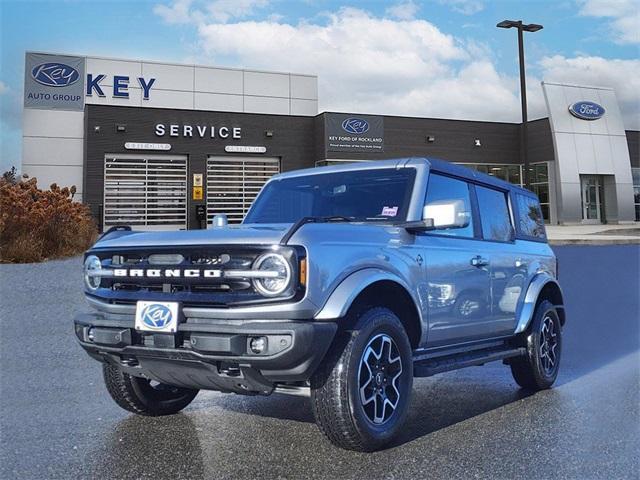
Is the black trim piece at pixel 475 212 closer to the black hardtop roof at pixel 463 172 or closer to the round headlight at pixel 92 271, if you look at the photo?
the black hardtop roof at pixel 463 172

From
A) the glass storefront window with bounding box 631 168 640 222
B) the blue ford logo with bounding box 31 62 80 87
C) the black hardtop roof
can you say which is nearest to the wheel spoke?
the black hardtop roof

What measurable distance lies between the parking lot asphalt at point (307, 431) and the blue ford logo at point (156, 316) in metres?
0.82

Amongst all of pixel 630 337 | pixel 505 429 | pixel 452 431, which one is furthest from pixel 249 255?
pixel 630 337

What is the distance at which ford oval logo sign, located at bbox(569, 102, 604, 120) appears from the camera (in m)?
33.2

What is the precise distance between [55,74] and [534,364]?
29.4 metres

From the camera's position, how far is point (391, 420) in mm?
3699

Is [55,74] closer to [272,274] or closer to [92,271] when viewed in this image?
[92,271]

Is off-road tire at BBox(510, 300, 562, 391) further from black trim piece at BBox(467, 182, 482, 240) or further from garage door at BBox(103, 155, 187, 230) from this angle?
garage door at BBox(103, 155, 187, 230)

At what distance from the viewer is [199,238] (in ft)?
11.5

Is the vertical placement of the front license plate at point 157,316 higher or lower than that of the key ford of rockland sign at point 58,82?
lower

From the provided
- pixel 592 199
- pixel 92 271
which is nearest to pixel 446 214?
pixel 92 271

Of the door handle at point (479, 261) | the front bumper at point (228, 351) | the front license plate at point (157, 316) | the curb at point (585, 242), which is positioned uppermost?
the curb at point (585, 242)

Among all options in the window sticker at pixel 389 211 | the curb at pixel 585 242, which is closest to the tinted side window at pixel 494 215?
the window sticker at pixel 389 211

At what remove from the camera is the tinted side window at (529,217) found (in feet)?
19.8
